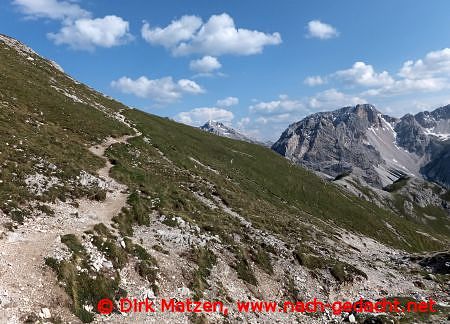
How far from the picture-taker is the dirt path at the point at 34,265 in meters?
17.6

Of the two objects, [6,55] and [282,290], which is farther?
[6,55]

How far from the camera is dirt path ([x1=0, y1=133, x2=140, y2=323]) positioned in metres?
17.6

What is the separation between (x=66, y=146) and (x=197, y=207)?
15.9 metres

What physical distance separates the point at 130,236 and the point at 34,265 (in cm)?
824

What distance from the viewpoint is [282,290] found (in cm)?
3025

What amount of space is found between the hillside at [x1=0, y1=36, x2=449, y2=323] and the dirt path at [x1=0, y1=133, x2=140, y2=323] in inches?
2.4

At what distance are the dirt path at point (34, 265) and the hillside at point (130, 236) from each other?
0.20ft

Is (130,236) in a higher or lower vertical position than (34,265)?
higher

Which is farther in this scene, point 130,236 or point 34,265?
point 130,236

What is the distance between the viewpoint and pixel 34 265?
65.5 ft

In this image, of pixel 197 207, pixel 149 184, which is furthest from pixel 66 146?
pixel 197 207

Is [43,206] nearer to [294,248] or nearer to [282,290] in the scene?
[282,290]

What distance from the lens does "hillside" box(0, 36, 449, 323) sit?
67.6 ft

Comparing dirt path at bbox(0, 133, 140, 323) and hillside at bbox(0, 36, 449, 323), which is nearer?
dirt path at bbox(0, 133, 140, 323)
